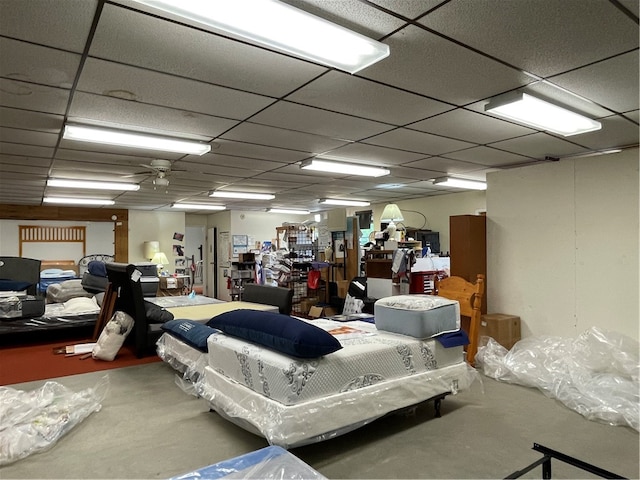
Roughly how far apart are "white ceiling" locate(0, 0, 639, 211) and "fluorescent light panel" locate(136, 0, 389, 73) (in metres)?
0.06

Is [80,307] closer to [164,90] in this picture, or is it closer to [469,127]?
[164,90]

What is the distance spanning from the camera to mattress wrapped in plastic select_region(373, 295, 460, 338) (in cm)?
314

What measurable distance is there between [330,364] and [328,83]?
1757mm

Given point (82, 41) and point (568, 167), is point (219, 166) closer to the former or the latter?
point (82, 41)

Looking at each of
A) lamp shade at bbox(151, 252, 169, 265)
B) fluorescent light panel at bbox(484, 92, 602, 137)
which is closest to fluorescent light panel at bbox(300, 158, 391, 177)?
fluorescent light panel at bbox(484, 92, 602, 137)

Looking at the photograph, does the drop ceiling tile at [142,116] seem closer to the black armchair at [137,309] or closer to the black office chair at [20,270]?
the black armchair at [137,309]

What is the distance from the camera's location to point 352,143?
4.12 meters

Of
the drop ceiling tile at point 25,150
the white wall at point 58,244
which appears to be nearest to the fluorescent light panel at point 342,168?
the drop ceiling tile at point 25,150

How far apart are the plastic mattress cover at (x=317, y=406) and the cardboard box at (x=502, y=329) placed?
1677 millimetres

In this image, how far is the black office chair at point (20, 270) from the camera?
703 cm

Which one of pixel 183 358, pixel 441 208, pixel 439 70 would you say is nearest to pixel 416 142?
pixel 439 70

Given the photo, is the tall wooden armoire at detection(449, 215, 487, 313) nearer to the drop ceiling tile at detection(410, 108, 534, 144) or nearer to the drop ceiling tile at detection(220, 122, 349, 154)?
the drop ceiling tile at detection(410, 108, 534, 144)

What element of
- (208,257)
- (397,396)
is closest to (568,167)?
(397,396)

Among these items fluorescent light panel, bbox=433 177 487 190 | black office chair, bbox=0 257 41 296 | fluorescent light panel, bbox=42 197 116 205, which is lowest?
black office chair, bbox=0 257 41 296
